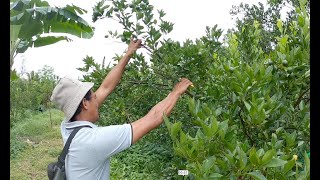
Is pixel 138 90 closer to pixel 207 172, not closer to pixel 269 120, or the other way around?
pixel 269 120

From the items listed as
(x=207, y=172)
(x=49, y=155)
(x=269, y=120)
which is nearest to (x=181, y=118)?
(x=269, y=120)

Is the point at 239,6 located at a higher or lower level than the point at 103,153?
higher

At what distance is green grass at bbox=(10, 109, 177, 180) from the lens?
356cm

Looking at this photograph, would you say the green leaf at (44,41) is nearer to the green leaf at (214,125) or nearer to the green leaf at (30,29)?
the green leaf at (30,29)

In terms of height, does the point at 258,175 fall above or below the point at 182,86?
below

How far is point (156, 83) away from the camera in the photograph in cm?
234

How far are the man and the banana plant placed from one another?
4.20 meters

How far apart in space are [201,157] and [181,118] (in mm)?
914

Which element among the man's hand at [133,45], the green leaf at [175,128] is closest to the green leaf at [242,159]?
the green leaf at [175,128]

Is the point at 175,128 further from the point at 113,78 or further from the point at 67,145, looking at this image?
the point at 113,78

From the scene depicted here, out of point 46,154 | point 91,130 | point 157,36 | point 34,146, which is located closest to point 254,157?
point 91,130

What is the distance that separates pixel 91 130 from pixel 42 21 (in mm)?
4946

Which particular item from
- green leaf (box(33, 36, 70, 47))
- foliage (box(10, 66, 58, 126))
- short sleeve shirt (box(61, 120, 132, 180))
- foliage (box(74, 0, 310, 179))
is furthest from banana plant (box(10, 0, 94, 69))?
foliage (box(10, 66, 58, 126))

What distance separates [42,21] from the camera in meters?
6.57
